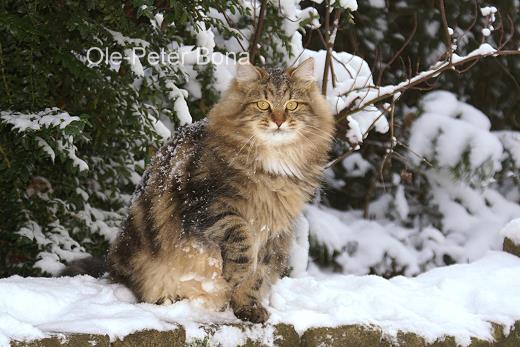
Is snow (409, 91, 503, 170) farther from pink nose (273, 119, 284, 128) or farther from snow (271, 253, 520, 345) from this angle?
pink nose (273, 119, 284, 128)

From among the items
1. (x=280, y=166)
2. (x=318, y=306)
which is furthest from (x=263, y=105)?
(x=318, y=306)

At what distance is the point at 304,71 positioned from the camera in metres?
3.05

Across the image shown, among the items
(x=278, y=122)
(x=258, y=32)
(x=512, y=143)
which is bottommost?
(x=278, y=122)

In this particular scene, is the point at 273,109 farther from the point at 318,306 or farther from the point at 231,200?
the point at 318,306

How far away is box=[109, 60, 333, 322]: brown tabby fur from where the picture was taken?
2760mm

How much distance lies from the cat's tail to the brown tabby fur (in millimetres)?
205

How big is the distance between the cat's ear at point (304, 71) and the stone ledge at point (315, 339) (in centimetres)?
103

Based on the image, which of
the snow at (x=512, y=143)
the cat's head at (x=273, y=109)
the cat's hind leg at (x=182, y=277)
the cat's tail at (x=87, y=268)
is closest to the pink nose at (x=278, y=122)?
the cat's head at (x=273, y=109)

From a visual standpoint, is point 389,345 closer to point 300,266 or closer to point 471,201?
point 300,266

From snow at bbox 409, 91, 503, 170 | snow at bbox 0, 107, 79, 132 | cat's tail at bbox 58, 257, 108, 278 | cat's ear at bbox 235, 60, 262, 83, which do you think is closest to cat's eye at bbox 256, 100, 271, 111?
cat's ear at bbox 235, 60, 262, 83

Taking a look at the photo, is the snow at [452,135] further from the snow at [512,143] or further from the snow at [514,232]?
the snow at [514,232]

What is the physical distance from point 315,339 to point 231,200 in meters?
0.61

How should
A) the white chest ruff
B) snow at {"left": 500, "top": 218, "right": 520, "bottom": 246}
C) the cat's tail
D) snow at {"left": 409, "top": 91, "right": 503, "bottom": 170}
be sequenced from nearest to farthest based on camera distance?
the white chest ruff → the cat's tail → snow at {"left": 500, "top": 218, "right": 520, "bottom": 246} → snow at {"left": 409, "top": 91, "right": 503, "bottom": 170}

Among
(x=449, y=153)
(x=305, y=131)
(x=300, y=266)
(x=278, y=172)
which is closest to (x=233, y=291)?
(x=278, y=172)
